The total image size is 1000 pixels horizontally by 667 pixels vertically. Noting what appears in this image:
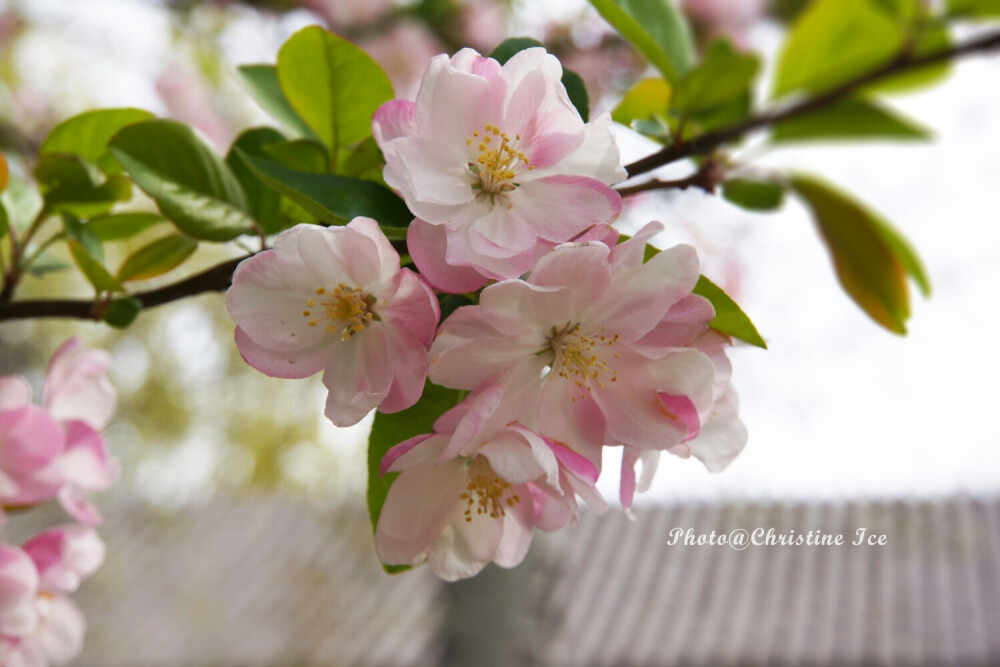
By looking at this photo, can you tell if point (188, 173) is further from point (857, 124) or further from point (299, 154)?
point (857, 124)

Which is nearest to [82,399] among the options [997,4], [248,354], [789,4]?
[248,354]

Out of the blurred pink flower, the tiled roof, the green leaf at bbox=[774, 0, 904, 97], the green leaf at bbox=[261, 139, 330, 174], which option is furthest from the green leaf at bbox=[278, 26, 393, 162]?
the tiled roof

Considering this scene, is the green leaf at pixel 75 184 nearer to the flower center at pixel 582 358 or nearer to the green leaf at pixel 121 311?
the green leaf at pixel 121 311

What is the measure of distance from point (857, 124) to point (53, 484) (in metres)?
0.62

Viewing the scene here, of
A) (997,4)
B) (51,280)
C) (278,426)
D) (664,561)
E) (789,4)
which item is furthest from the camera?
(278,426)

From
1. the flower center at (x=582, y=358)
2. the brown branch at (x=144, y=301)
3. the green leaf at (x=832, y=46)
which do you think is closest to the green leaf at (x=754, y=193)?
the green leaf at (x=832, y=46)

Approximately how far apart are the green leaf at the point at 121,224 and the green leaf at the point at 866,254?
47 centimetres

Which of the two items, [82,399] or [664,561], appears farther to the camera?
[664,561]

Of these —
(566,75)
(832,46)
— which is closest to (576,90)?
(566,75)

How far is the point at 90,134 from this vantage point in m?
0.60

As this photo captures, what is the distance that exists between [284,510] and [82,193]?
7.48 metres

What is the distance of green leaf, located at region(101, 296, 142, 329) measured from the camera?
0.49 m

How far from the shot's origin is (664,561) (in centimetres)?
670

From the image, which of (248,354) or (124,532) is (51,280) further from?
(248,354)
